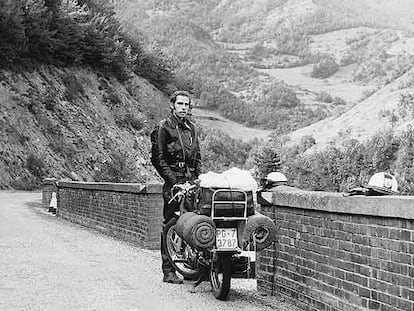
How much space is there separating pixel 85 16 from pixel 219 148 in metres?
16.1

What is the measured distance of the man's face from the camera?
8.77 meters

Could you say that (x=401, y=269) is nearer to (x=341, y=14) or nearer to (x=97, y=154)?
(x=97, y=154)

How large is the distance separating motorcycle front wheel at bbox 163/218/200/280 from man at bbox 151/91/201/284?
0.22 ft

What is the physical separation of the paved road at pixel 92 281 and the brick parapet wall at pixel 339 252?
0.39 metres

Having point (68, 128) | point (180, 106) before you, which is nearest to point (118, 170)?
point (68, 128)

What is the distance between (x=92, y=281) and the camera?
8.76 m

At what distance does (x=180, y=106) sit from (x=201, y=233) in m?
1.95

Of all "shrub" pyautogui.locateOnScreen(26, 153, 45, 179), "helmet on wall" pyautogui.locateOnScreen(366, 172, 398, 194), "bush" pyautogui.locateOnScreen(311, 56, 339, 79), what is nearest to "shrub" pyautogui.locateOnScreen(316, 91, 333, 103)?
"bush" pyautogui.locateOnScreen(311, 56, 339, 79)

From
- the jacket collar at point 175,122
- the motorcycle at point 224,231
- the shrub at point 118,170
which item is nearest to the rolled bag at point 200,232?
the motorcycle at point 224,231

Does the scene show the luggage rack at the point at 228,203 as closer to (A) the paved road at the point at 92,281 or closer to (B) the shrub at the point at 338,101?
(A) the paved road at the point at 92,281

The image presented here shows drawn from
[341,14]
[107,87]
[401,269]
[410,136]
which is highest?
[341,14]

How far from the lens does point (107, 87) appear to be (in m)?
42.5

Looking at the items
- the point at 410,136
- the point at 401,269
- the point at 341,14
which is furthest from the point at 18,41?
the point at 341,14

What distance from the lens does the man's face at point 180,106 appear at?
8.77m
